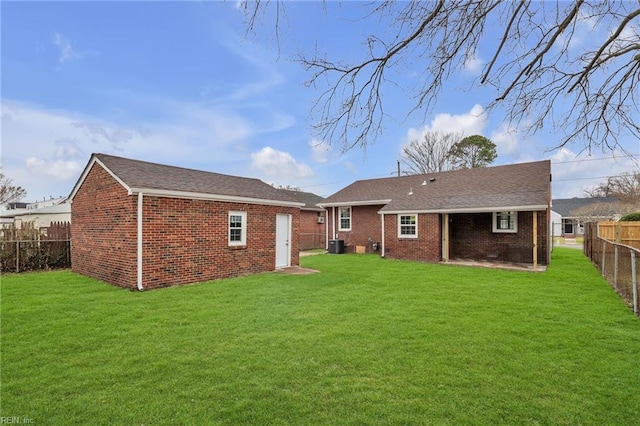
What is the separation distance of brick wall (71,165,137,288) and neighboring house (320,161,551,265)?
1214 cm

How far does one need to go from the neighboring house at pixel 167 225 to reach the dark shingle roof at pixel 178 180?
3 cm

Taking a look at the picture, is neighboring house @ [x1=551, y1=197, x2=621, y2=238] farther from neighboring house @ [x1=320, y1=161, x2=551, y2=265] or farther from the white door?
the white door

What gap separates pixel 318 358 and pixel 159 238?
21.5ft

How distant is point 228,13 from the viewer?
387 cm

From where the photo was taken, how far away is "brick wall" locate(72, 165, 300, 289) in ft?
28.9

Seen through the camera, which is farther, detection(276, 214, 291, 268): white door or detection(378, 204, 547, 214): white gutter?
detection(378, 204, 547, 214): white gutter

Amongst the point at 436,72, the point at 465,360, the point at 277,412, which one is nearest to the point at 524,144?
the point at 436,72

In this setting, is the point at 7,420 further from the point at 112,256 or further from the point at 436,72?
the point at 112,256

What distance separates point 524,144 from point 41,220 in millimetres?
28250

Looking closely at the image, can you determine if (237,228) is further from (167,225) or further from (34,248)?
(34,248)

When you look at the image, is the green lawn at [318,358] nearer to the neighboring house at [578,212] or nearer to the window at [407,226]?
the window at [407,226]

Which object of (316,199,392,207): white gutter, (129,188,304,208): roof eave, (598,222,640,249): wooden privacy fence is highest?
(316,199,392,207): white gutter

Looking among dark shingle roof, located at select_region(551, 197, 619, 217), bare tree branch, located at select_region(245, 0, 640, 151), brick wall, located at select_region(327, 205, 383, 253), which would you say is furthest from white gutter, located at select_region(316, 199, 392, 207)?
dark shingle roof, located at select_region(551, 197, 619, 217)

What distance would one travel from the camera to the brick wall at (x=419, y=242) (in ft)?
50.8
